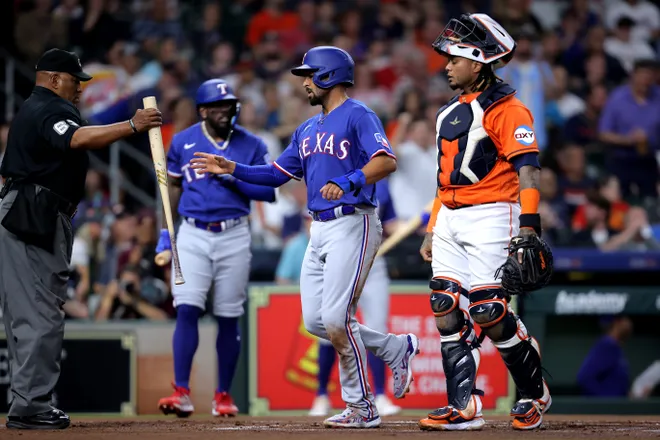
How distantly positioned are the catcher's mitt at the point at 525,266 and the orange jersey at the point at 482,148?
0.36 metres

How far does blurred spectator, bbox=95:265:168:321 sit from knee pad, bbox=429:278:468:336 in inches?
186

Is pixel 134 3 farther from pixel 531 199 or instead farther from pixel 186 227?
pixel 531 199

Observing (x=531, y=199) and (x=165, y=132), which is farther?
(x=165, y=132)

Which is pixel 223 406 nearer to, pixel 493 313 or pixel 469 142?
pixel 493 313

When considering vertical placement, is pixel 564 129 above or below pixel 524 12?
below

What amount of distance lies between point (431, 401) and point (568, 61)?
639 cm

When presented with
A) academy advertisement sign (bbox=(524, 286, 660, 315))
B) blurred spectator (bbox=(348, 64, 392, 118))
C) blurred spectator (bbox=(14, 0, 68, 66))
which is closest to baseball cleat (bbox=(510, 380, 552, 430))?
academy advertisement sign (bbox=(524, 286, 660, 315))

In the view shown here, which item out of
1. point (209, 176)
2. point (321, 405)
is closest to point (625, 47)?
point (321, 405)

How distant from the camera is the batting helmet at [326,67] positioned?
6.93 metres

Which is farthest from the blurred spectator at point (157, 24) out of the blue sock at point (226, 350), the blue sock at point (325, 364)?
the blue sock at point (226, 350)

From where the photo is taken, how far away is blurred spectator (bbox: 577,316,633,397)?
11.2 m

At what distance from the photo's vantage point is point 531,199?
636cm

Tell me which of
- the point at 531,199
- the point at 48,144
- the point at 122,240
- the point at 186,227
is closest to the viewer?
the point at 531,199

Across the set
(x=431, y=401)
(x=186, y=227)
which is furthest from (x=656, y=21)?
(x=186, y=227)
